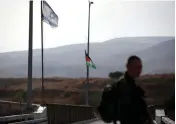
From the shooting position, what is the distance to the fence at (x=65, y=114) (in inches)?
197

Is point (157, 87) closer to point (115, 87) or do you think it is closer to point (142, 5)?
point (142, 5)

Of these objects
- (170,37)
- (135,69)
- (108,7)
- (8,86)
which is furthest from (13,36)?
(135,69)

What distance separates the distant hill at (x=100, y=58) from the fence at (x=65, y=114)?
2.37 feet

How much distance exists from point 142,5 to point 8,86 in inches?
71.4

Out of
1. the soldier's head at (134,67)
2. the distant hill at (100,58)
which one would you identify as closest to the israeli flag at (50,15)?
the distant hill at (100,58)

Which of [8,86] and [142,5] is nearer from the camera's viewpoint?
[142,5]

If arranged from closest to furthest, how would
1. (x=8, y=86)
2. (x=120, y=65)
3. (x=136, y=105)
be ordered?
(x=136, y=105)
(x=120, y=65)
(x=8, y=86)

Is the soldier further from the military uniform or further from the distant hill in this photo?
the distant hill

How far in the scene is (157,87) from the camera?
349cm

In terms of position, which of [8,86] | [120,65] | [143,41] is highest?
[143,41]

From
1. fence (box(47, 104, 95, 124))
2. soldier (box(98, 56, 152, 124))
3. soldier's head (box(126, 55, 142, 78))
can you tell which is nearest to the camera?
soldier (box(98, 56, 152, 124))

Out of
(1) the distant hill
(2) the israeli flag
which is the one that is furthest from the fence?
(2) the israeli flag

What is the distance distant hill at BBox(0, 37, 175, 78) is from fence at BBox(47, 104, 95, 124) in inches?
28.4

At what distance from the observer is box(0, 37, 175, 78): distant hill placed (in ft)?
11.6
